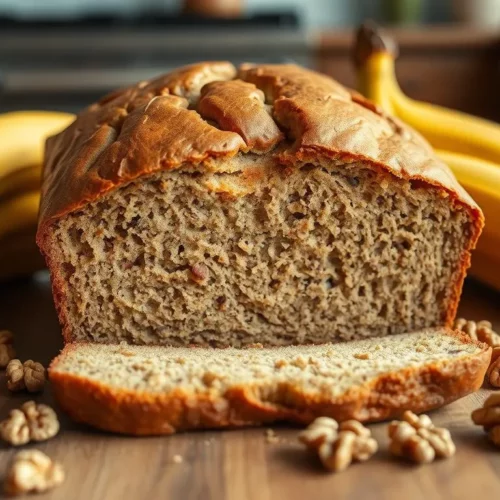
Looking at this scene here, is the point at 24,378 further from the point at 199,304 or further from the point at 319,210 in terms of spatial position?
the point at 319,210

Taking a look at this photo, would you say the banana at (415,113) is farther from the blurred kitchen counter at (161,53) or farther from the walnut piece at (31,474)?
the blurred kitchen counter at (161,53)

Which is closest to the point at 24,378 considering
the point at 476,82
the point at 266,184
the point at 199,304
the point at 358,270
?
the point at 199,304

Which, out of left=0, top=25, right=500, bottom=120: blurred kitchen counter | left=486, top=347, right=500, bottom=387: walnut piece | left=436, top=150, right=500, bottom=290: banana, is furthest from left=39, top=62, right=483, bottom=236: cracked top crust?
left=0, top=25, right=500, bottom=120: blurred kitchen counter

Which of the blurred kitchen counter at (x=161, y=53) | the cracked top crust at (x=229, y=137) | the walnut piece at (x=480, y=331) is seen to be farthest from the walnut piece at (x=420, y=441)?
the blurred kitchen counter at (x=161, y=53)

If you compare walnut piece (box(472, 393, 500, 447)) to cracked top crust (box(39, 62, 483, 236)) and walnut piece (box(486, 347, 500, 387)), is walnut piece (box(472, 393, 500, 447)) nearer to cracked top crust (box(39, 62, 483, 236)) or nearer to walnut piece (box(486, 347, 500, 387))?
walnut piece (box(486, 347, 500, 387))

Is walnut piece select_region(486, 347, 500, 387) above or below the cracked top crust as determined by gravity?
below
